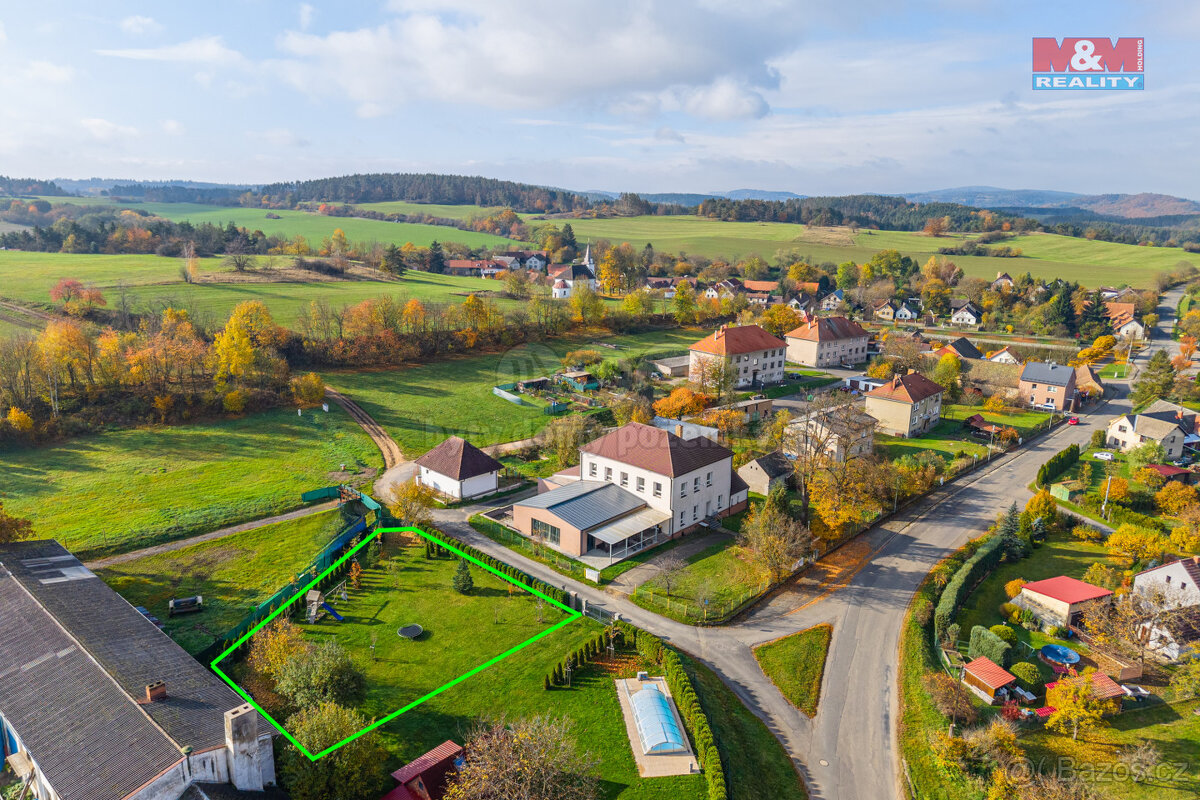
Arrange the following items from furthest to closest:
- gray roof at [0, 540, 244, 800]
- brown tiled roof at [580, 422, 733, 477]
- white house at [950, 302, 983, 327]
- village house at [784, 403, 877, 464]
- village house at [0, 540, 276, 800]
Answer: white house at [950, 302, 983, 327] → village house at [784, 403, 877, 464] → brown tiled roof at [580, 422, 733, 477] → gray roof at [0, 540, 244, 800] → village house at [0, 540, 276, 800]

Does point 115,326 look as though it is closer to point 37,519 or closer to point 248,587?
point 37,519

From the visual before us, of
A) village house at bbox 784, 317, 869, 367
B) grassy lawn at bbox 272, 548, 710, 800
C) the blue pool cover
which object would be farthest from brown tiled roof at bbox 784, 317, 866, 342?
the blue pool cover

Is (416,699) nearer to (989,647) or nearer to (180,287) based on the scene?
(989,647)

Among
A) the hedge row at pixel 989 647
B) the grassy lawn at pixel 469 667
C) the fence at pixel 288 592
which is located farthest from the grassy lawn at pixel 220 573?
the hedge row at pixel 989 647

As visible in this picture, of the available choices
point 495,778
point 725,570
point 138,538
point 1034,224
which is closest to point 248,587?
point 138,538

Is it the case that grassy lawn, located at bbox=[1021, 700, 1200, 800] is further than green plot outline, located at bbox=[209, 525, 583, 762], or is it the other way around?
grassy lawn, located at bbox=[1021, 700, 1200, 800]

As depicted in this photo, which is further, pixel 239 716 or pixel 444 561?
pixel 444 561

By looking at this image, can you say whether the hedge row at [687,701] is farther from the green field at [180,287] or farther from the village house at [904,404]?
the green field at [180,287]

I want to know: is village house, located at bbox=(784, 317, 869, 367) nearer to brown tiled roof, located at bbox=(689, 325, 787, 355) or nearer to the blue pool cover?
brown tiled roof, located at bbox=(689, 325, 787, 355)
